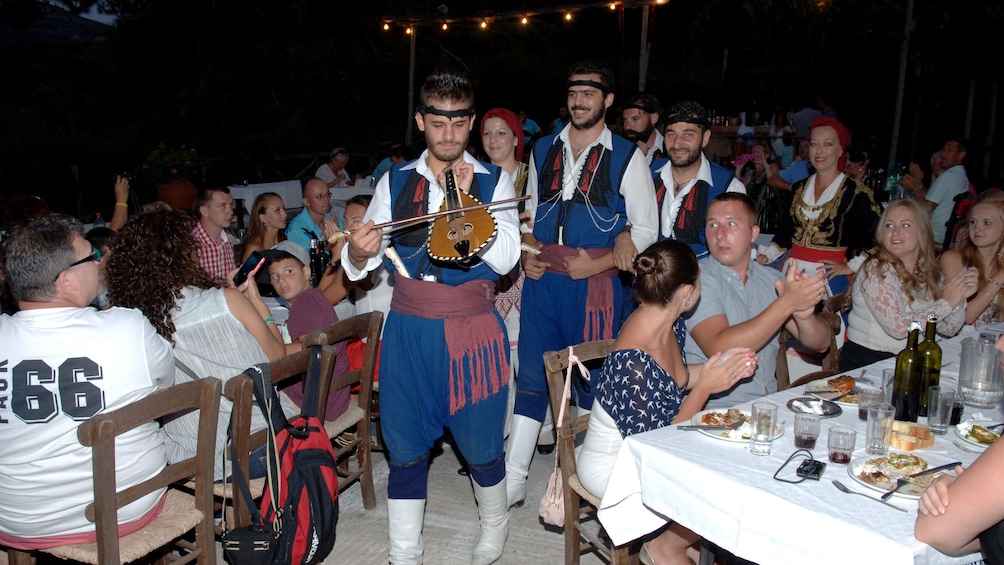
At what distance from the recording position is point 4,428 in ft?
7.84

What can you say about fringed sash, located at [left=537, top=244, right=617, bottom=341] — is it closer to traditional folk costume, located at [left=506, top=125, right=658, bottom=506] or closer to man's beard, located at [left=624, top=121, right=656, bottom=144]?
traditional folk costume, located at [left=506, top=125, right=658, bottom=506]

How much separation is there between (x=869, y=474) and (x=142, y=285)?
2492 mm

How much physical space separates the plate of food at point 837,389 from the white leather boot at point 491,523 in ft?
4.07

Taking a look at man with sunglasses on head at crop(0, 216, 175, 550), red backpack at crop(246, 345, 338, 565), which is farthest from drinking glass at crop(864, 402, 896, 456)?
man with sunglasses on head at crop(0, 216, 175, 550)

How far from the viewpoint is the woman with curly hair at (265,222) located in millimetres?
5039

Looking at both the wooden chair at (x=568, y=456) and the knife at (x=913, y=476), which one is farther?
the wooden chair at (x=568, y=456)

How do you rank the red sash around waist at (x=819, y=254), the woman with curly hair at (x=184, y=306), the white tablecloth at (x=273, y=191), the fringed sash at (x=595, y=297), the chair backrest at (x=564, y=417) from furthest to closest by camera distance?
the white tablecloth at (x=273, y=191) → the red sash around waist at (x=819, y=254) → the fringed sash at (x=595, y=297) → the woman with curly hair at (x=184, y=306) → the chair backrest at (x=564, y=417)

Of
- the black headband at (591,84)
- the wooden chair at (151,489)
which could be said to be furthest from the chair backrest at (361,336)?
the black headband at (591,84)

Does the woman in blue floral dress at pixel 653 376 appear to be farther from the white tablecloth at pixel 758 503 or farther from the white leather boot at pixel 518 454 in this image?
the white leather boot at pixel 518 454

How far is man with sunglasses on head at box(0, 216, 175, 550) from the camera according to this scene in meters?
2.37

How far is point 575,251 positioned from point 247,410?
163 centimetres

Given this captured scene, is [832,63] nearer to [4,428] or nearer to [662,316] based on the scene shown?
[662,316]

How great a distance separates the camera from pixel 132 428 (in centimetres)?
231

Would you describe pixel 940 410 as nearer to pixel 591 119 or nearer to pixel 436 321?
pixel 436 321
